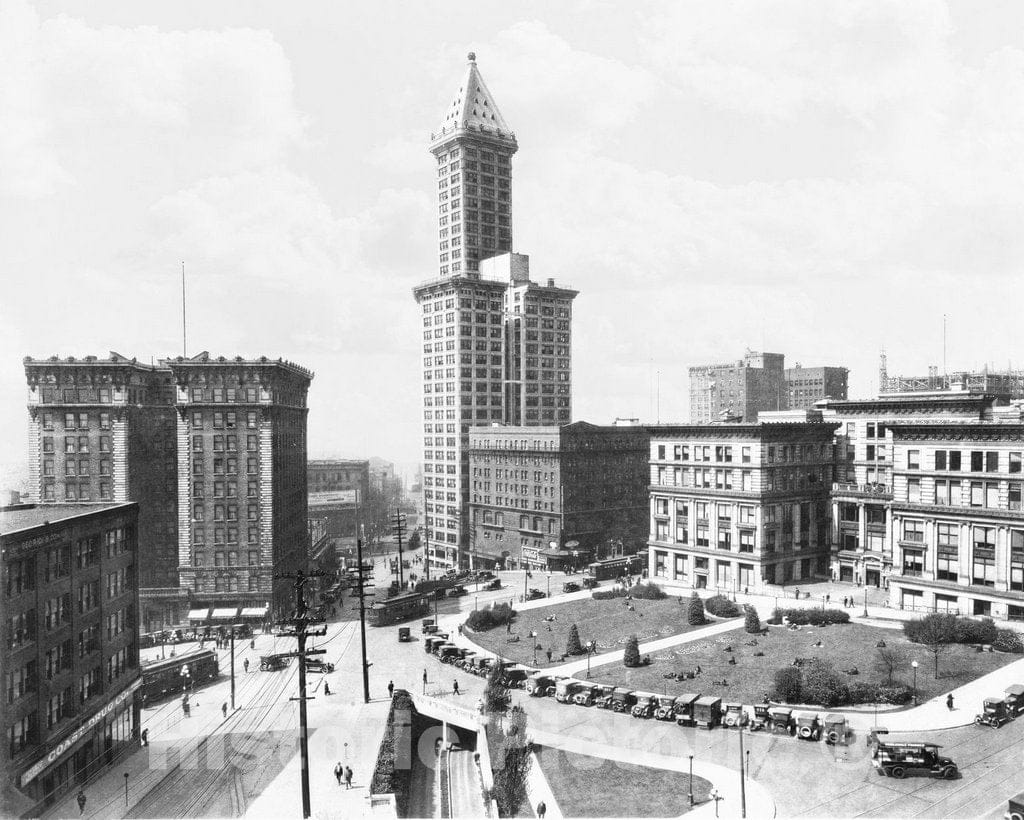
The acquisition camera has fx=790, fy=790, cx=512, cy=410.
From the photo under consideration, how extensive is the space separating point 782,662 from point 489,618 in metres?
28.0

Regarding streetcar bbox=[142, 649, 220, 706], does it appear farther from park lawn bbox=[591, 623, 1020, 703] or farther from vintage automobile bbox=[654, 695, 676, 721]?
vintage automobile bbox=[654, 695, 676, 721]

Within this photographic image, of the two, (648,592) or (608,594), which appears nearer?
(648,592)

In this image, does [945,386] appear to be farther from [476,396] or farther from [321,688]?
[321,688]

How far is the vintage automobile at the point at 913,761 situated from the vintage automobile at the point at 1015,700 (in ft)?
32.6

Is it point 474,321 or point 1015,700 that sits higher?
point 474,321

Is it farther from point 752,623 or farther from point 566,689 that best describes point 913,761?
point 752,623

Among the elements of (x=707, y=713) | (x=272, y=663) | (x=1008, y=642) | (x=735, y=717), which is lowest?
(x=272, y=663)

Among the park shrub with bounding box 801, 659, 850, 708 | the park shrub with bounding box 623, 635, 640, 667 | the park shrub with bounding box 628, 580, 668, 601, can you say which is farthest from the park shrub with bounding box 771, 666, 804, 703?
the park shrub with bounding box 628, 580, 668, 601

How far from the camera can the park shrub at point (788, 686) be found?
50.1 metres

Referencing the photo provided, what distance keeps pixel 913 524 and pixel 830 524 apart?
17.9m

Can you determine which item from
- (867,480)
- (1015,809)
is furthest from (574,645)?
(867,480)

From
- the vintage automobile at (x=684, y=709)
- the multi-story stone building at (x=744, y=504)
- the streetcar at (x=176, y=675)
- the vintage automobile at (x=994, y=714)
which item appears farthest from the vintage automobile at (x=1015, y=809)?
the streetcar at (x=176, y=675)

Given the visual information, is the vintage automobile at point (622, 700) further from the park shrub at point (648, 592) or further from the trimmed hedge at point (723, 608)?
the park shrub at point (648, 592)

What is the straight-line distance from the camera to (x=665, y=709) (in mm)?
49812
